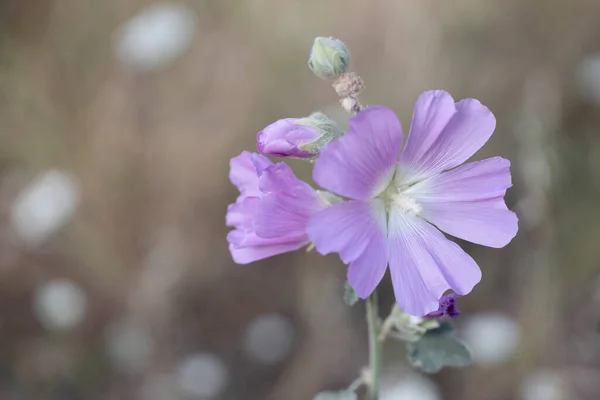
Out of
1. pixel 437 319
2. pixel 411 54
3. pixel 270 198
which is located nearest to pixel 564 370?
pixel 411 54

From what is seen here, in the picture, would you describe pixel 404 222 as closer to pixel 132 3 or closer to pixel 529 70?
pixel 529 70

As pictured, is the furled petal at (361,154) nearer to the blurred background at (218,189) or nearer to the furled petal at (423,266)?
the furled petal at (423,266)

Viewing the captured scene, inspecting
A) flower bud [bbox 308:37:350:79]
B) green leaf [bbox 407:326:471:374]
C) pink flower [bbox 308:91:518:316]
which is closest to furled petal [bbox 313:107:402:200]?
pink flower [bbox 308:91:518:316]

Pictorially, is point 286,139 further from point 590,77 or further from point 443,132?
point 590,77

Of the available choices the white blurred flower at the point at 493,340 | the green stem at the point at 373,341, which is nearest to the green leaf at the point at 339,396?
→ the green stem at the point at 373,341

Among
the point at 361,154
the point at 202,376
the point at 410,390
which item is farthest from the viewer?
the point at 202,376

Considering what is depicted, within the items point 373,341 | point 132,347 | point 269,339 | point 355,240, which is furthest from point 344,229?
point 132,347

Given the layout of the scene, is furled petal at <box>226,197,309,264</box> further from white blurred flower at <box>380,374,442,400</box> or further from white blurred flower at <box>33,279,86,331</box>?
white blurred flower at <box>33,279,86,331</box>
